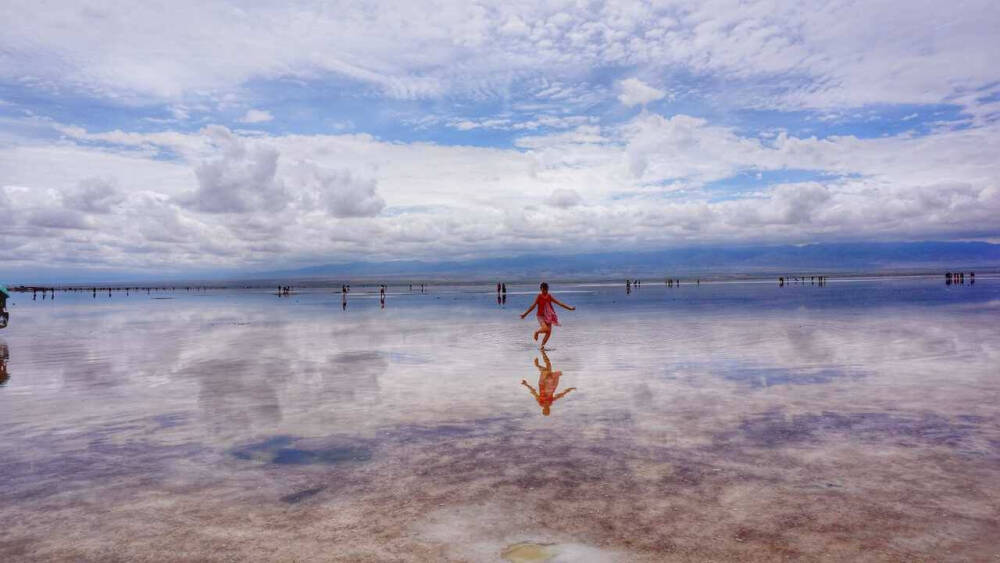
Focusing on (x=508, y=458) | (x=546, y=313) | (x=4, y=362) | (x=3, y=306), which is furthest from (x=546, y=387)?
(x=3, y=306)

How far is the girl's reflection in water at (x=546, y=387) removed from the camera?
12.5 meters

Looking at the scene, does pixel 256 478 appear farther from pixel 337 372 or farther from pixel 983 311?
pixel 983 311

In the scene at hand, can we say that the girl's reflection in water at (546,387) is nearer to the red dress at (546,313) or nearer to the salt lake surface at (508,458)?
the salt lake surface at (508,458)

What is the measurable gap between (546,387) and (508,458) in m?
5.47

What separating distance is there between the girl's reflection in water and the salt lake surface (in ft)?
0.61

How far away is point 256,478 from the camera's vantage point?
8.02m

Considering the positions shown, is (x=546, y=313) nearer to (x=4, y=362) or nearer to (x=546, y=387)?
(x=546, y=387)

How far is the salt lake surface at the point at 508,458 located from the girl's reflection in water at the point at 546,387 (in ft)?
0.61

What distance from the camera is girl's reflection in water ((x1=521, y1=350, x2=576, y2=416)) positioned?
40.9 ft

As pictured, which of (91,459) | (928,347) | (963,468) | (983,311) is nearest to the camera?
(963,468)

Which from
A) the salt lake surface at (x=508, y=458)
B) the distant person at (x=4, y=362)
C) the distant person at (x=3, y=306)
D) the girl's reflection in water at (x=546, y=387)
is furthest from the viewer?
the distant person at (x=3, y=306)

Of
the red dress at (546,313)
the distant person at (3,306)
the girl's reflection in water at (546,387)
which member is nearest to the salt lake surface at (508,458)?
the girl's reflection in water at (546,387)

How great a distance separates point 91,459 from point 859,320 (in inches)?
1209

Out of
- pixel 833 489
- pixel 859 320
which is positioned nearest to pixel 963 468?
pixel 833 489
